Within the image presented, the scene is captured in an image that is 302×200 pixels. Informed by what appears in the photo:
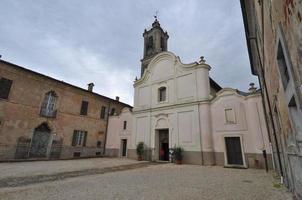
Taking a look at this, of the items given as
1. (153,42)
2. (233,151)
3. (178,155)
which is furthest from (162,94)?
(153,42)

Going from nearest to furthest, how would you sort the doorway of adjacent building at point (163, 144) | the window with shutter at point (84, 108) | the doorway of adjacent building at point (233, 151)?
the doorway of adjacent building at point (233, 151) < the doorway of adjacent building at point (163, 144) < the window with shutter at point (84, 108)

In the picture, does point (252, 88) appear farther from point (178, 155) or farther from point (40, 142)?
point (40, 142)

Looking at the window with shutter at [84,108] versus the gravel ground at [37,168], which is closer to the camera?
the gravel ground at [37,168]

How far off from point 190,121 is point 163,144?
3.86 m

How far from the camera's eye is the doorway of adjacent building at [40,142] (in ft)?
48.1

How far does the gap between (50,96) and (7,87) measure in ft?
11.3

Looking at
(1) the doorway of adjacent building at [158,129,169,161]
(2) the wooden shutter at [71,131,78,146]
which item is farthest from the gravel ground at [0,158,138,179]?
(2) the wooden shutter at [71,131,78,146]

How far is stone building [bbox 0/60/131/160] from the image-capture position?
1338cm

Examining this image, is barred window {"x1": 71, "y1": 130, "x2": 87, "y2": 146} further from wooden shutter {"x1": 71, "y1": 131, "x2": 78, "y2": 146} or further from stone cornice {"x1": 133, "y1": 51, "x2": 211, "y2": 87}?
stone cornice {"x1": 133, "y1": 51, "x2": 211, "y2": 87}

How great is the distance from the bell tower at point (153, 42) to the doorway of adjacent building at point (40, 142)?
15.2 m

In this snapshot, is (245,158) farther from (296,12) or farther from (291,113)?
(296,12)

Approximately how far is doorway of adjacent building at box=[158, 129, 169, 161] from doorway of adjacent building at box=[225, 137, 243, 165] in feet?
18.1

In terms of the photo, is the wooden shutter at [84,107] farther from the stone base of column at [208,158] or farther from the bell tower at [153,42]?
the stone base of column at [208,158]

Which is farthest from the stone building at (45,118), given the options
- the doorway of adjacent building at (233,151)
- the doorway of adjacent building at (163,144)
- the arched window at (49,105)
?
the doorway of adjacent building at (233,151)
